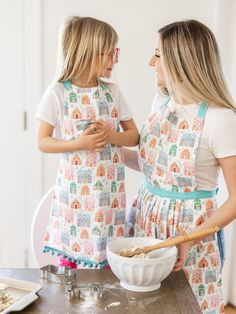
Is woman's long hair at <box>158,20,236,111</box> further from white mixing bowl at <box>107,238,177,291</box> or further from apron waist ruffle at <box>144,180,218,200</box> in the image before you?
white mixing bowl at <box>107,238,177,291</box>

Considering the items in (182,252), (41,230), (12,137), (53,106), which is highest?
(53,106)

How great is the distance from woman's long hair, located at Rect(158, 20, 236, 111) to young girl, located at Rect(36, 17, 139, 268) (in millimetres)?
188

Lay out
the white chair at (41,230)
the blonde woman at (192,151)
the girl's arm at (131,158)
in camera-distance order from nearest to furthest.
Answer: the blonde woman at (192,151), the girl's arm at (131,158), the white chair at (41,230)

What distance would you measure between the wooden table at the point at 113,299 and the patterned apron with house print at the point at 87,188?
0.73 ft

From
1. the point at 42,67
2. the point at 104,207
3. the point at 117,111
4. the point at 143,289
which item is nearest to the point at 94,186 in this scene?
the point at 104,207

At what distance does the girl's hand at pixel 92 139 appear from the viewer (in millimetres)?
1572

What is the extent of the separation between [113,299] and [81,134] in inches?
20.7

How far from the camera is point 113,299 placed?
130cm

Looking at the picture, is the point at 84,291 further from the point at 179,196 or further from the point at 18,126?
the point at 18,126

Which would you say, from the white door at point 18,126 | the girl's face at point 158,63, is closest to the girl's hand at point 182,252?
the girl's face at point 158,63

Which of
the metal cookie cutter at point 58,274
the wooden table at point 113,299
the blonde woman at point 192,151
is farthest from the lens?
the blonde woman at point 192,151

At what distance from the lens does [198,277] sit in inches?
66.6

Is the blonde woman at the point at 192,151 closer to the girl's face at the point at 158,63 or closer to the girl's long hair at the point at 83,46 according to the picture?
the girl's face at the point at 158,63

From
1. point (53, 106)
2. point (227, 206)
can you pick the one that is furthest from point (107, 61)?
point (227, 206)
